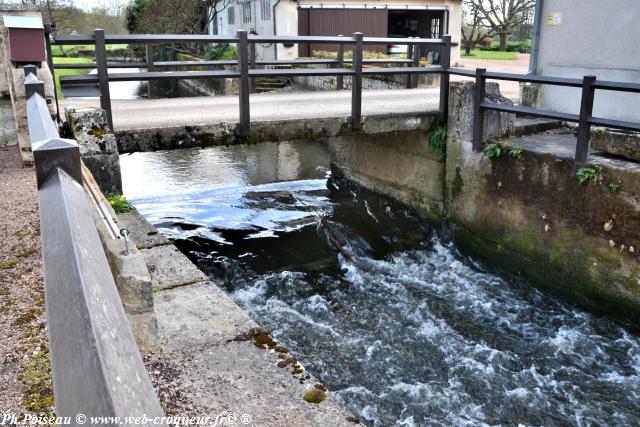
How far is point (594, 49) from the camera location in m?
9.10

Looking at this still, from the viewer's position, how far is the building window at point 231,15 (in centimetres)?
3378

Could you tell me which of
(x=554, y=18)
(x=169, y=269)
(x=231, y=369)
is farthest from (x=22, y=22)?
(x=554, y=18)

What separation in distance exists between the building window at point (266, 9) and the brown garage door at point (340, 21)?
Result: 2.63 m

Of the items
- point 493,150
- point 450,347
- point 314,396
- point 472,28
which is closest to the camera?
point 314,396

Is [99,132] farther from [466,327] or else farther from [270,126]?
[466,327]

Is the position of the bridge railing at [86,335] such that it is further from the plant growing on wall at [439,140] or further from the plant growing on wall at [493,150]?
the plant growing on wall at [439,140]

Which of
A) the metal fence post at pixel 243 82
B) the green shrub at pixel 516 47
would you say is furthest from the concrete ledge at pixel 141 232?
the green shrub at pixel 516 47

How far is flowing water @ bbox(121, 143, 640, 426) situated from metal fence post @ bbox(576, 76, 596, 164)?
5.76ft

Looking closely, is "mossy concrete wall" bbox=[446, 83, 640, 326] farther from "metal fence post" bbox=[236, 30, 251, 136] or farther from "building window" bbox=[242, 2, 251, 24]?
"building window" bbox=[242, 2, 251, 24]

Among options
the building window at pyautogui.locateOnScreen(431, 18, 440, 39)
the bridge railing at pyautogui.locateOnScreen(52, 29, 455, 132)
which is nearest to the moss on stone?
the bridge railing at pyautogui.locateOnScreen(52, 29, 455, 132)

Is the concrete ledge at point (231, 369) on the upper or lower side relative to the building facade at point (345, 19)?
lower

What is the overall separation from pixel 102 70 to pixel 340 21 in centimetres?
1784

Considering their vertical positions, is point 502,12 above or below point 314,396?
above

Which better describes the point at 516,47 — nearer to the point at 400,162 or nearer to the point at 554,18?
the point at 554,18
